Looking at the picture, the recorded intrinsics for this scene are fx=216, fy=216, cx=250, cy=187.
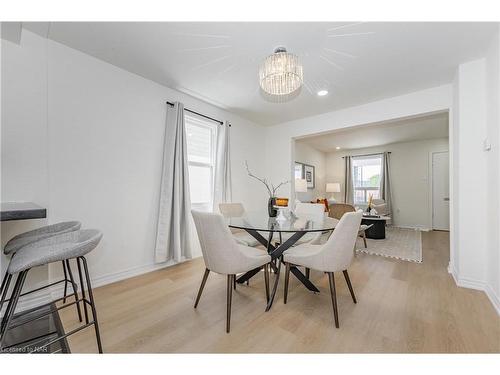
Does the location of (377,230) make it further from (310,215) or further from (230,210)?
(230,210)

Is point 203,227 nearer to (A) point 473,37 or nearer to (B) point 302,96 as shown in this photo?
(B) point 302,96

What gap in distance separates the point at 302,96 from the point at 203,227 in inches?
96.7

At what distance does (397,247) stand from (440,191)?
9.90 ft

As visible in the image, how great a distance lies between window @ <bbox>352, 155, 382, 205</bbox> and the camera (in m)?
6.55

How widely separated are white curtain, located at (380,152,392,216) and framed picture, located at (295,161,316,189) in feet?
6.37

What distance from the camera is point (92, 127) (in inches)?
88.0

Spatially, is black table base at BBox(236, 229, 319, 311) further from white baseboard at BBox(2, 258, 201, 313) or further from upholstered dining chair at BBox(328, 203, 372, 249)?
upholstered dining chair at BBox(328, 203, 372, 249)

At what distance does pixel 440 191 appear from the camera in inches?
219

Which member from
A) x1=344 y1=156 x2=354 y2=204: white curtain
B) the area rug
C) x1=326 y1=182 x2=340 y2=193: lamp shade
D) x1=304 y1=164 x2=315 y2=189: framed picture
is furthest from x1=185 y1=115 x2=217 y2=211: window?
x1=344 y1=156 x2=354 y2=204: white curtain

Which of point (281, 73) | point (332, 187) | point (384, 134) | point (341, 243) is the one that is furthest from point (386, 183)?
point (281, 73)

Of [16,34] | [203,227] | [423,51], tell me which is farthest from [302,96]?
[16,34]

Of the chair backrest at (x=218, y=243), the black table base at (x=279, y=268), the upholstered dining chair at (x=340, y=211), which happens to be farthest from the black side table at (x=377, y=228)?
the chair backrest at (x=218, y=243)

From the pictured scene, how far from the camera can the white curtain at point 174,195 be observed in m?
2.71
